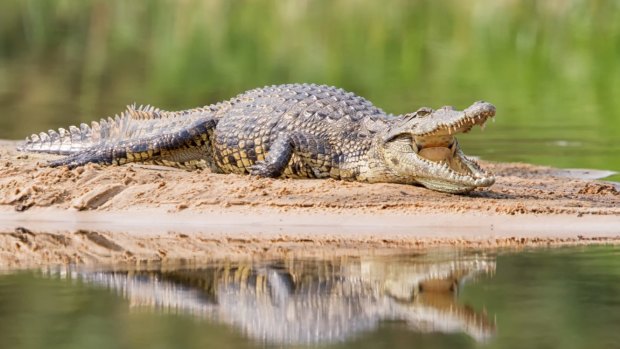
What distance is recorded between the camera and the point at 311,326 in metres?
6.14

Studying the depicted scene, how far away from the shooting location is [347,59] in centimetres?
2370

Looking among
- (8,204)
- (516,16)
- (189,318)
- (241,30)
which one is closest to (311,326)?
(189,318)

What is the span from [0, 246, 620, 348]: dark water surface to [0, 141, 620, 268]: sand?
0.59 m

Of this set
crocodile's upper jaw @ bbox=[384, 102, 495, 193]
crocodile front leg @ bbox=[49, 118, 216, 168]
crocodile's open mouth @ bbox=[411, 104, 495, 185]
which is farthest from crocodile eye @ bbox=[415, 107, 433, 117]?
crocodile front leg @ bbox=[49, 118, 216, 168]

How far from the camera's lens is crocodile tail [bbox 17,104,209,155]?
12.2 metres

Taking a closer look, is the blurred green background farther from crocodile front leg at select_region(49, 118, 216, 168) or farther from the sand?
the sand

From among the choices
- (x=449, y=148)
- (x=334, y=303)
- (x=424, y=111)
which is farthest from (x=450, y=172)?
(x=334, y=303)

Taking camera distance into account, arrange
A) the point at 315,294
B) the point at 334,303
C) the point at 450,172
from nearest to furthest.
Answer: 1. the point at 334,303
2. the point at 315,294
3. the point at 450,172

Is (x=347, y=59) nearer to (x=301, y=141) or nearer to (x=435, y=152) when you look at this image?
(x=301, y=141)

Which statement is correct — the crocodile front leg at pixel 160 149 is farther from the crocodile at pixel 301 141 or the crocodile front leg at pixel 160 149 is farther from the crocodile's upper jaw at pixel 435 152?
the crocodile's upper jaw at pixel 435 152

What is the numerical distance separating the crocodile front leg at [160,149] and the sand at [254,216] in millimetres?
396

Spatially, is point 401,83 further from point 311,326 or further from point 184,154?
point 311,326

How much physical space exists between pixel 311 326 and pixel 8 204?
184 inches

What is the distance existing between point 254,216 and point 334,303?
3045 mm
